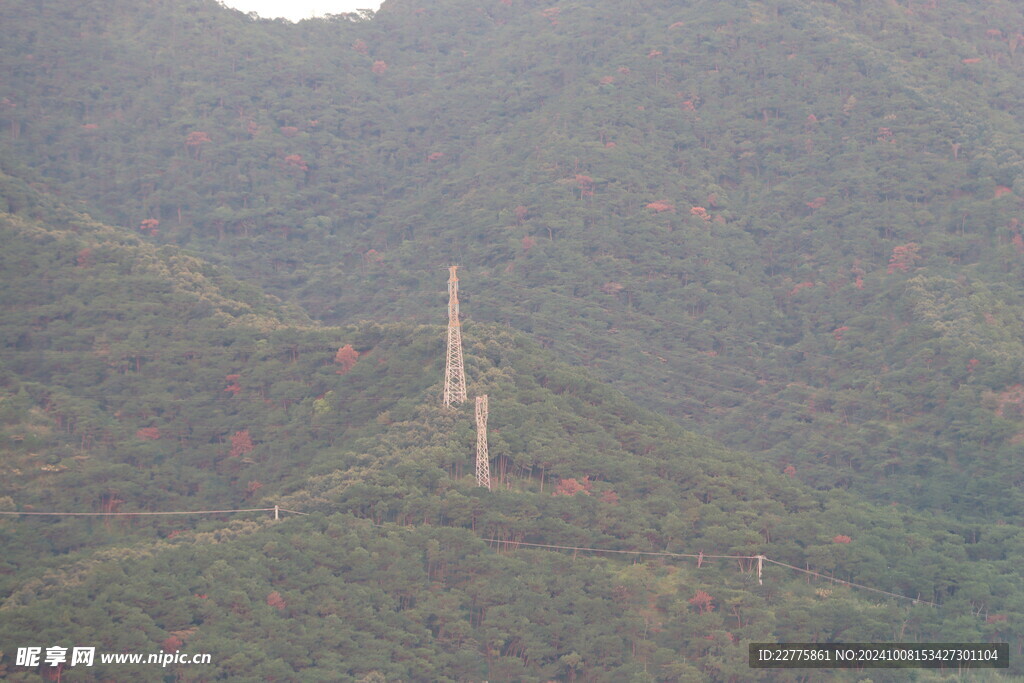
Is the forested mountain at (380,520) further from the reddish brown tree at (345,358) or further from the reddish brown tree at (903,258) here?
the reddish brown tree at (903,258)

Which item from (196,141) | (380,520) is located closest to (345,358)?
(380,520)

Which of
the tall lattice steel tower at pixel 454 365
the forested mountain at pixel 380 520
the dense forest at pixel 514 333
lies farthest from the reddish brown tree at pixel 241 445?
the tall lattice steel tower at pixel 454 365

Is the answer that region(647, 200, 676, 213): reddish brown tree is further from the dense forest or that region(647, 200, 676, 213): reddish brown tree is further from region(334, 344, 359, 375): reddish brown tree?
region(334, 344, 359, 375): reddish brown tree

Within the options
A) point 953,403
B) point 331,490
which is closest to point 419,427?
point 331,490

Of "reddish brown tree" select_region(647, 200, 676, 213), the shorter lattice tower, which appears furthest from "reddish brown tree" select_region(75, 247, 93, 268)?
"reddish brown tree" select_region(647, 200, 676, 213)

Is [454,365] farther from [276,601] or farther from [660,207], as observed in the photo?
[660,207]

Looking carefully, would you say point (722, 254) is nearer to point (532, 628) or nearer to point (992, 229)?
point (992, 229)

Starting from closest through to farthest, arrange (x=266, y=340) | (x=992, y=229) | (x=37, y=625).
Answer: (x=37, y=625) → (x=266, y=340) → (x=992, y=229)
